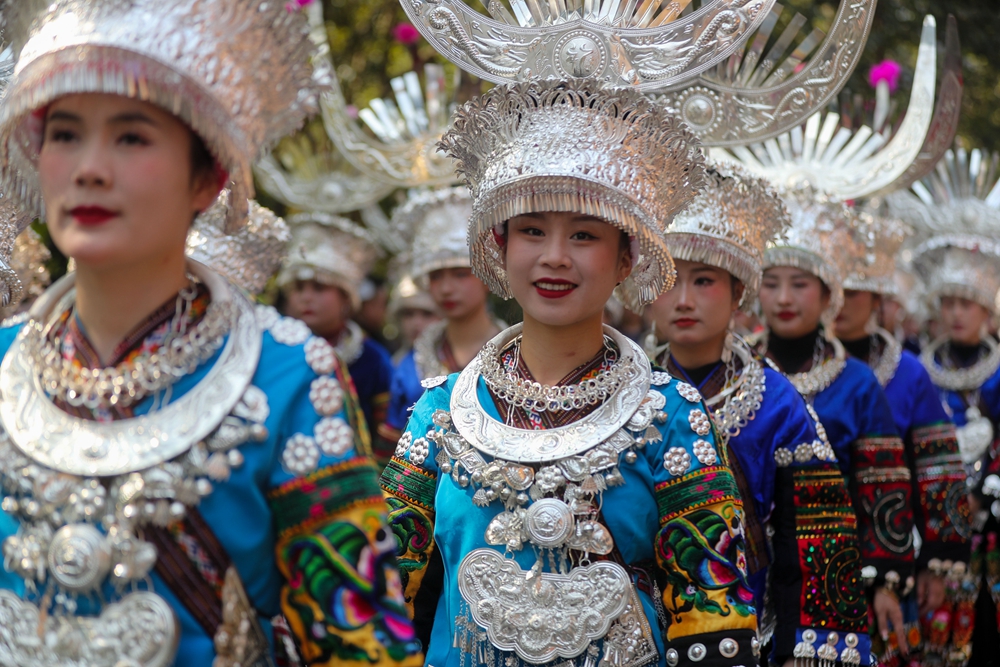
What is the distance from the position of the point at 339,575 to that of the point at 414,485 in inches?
43.4

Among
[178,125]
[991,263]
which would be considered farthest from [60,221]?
[991,263]

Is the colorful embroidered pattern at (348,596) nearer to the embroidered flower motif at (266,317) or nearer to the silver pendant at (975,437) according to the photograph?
the embroidered flower motif at (266,317)

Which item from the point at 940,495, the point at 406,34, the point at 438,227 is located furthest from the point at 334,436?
the point at 406,34

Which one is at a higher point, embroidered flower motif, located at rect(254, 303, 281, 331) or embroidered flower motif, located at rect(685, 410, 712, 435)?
embroidered flower motif, located at rect(254, 303, 281, 331)

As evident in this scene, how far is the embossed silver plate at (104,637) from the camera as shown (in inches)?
82.4

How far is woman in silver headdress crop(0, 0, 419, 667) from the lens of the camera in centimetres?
210

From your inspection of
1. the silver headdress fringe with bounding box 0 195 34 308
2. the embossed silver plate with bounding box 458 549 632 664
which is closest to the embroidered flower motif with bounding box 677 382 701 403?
the embossed silver plate with bounding box 458 549 632 664

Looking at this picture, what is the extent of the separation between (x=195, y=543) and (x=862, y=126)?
5102 mm

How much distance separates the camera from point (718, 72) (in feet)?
15.2

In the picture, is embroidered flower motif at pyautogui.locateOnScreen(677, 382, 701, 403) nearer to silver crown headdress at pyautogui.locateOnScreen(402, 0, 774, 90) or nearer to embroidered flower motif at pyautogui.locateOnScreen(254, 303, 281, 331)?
silver crown headdress at pyautogui.locateOnScreen(402, 0, 774, 90)

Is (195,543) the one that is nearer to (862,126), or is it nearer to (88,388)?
(88,388)

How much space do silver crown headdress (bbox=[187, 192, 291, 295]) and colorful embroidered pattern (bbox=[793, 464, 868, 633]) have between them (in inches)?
93.5

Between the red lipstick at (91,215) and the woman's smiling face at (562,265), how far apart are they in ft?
4.27

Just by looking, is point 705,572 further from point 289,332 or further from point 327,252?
point 327,252
